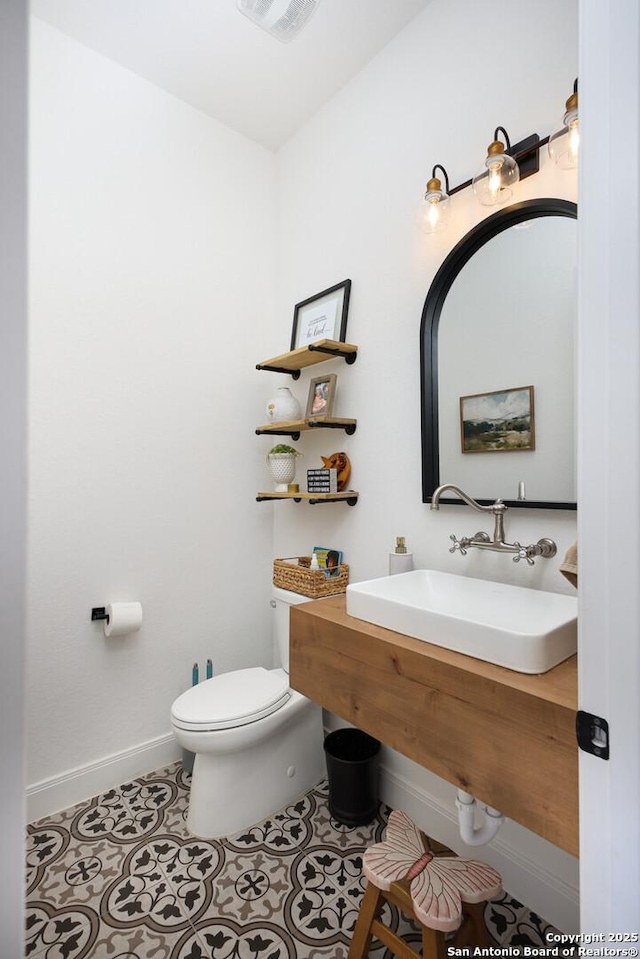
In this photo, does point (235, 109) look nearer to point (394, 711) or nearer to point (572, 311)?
point (572, 311)

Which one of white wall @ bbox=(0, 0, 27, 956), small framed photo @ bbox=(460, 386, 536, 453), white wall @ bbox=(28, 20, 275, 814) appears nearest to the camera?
white wall @ bbox=(0, 0, 27, 956)

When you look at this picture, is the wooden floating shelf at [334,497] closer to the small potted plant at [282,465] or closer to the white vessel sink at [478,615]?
the small potted plant at [282,465]

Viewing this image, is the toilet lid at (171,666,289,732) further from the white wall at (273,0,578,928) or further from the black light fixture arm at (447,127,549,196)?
the black light fixture arm at (447,127,549,196)

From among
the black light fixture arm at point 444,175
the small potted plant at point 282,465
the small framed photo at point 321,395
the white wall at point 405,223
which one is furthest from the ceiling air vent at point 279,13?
the small potted plant at point 282,465

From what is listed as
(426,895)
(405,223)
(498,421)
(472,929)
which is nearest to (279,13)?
(405,223)

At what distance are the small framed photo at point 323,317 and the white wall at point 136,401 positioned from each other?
26 centimetres

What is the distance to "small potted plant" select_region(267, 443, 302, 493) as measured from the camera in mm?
2146

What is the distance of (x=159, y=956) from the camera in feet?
3.90

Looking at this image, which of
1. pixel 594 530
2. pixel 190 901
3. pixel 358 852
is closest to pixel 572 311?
pixel 594 530

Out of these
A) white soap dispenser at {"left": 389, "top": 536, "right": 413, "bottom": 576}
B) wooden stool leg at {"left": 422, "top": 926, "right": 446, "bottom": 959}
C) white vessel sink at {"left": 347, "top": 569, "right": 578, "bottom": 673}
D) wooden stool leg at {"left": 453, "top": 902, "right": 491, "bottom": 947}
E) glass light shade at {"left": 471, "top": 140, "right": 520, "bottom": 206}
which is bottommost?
wooden stool leg at {"left": 453, "top": 902, "right": 491, "bottom": 947}

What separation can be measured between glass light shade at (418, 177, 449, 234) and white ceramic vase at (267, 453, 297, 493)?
1.07 metres

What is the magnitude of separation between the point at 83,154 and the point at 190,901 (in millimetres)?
2600

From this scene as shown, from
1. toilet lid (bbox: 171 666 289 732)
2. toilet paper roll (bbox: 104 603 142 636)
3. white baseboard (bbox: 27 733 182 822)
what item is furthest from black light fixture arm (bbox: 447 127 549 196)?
white baseboard (bbox: 27 733 182 822)

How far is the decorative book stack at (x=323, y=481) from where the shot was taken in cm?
193
